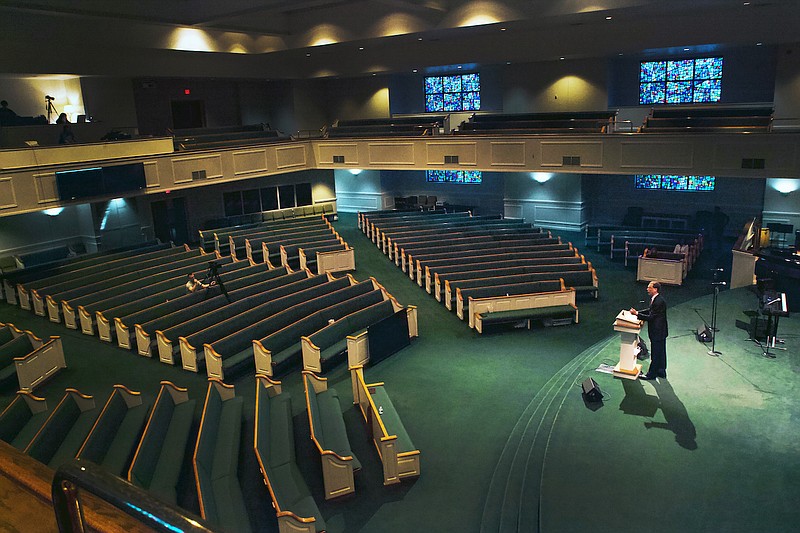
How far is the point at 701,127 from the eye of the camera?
16.0 m

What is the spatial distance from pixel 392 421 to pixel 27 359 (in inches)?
248

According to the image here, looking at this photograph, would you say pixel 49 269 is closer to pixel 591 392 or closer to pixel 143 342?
pixel 143 342

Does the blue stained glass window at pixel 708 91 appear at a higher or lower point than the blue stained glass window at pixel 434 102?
lower

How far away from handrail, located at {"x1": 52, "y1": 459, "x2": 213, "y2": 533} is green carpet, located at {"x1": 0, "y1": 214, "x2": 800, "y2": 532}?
19.4 ft

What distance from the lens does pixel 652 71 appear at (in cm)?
2053

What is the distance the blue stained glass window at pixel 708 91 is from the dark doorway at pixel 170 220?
17313 mm

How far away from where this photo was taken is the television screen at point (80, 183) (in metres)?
15.5

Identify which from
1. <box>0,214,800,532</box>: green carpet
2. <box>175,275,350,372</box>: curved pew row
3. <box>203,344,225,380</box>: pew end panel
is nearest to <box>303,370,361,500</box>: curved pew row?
<box>0,214,800,532</box>: green carpet

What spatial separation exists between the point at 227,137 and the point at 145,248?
6177 mm

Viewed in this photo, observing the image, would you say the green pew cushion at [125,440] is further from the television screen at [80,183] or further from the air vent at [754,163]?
the air vent at [754,163]

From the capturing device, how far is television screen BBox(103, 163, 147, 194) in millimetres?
16375

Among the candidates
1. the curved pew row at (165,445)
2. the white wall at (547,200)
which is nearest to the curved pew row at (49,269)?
the curved pew row at (165,445)

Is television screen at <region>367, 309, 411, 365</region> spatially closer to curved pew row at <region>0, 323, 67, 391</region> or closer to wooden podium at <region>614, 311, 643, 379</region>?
wooden podium at <region>614, 311, 643, 379</region>

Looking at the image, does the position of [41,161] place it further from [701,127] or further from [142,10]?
[701,127]
